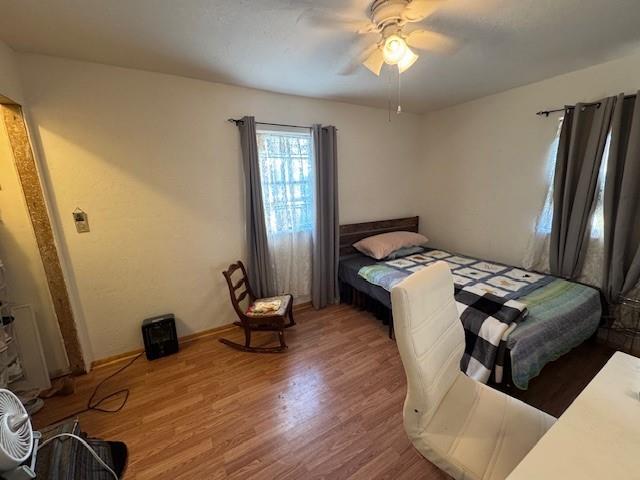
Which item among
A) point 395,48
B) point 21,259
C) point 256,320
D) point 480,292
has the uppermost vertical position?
point 395,48

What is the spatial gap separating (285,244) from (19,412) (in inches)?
86.0

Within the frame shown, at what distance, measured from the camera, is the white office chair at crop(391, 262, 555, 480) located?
0.93 m

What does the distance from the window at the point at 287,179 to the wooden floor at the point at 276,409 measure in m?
1.27

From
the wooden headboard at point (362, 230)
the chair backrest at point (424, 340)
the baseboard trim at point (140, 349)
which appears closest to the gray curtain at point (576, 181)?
the wooden headboard at point (362, 230)

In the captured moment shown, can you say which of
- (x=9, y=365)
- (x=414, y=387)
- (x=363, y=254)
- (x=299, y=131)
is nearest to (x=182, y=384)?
(x=9, y=365)

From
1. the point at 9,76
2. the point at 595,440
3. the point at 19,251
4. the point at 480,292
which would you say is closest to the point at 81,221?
the point at 19,251

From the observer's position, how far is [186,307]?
98.4 inches

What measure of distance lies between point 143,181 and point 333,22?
1.90 m

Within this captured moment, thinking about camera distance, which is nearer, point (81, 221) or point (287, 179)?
point (81, 221)

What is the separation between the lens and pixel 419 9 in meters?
Answer: 1.40

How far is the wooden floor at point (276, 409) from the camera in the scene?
1.38 m

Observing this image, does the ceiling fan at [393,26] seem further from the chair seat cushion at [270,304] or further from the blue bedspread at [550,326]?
the chair seat cushion at [270,304]

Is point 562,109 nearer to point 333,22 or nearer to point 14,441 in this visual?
point 333,22

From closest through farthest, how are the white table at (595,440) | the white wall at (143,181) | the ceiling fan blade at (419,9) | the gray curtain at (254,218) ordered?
the white table at (595,440)
the ceiling fan blade at (419,9)
the white wall at (143,181)
the gray curtain at (254,218)
